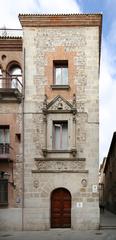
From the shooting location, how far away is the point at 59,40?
1040 inches

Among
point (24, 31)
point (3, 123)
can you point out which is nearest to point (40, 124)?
point (3, 123)

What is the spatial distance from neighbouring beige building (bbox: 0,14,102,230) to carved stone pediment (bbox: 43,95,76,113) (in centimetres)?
6

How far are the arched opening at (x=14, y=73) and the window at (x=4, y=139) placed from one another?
272 cm

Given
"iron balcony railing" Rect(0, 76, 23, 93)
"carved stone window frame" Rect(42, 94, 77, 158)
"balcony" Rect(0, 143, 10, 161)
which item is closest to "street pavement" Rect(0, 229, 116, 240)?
"carved stone window frame" Rect(42, 94, 77, 158)

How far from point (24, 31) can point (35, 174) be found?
8.92 meters

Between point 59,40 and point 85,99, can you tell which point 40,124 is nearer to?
point 85,99

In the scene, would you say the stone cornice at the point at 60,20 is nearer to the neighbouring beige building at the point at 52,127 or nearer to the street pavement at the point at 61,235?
the neighbouring beige building at the point at 52,127

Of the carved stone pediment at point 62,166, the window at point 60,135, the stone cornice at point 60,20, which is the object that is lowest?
the carved stone pediment at point 62,166

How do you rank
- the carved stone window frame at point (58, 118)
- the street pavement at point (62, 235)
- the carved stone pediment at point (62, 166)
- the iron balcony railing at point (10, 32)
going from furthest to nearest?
the iron balcony railing at point (10, 32) → the carved stone window frame at point (58, 118) → the carved stone pediment at point (62, 166) → the street pavement at point (62, 235)

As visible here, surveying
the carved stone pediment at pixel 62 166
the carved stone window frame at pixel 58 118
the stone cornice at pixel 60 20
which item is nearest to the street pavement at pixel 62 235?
the carved stone pediment at pixel 62 166

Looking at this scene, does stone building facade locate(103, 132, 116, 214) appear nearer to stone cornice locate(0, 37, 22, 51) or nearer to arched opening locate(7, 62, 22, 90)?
arched opening locate(7, 62, 22, 90)

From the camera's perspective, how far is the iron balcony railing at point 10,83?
2623cm

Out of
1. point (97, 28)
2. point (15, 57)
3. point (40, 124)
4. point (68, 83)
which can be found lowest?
point (40, 124)

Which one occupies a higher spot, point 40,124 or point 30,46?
point 30,46
